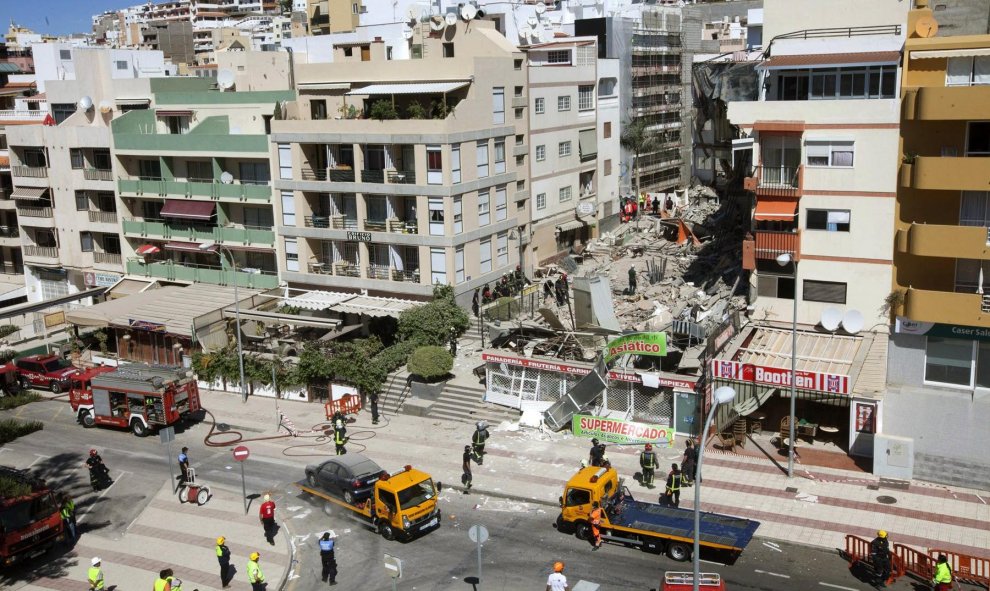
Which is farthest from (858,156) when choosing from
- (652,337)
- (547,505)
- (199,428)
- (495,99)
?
(199,428)

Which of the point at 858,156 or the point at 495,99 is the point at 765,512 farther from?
the point at 495,99

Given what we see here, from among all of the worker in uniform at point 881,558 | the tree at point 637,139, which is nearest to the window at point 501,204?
the tree at point 637,139

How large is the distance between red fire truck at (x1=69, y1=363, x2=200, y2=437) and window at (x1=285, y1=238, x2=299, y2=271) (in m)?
12.5

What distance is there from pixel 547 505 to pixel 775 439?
10.6 m

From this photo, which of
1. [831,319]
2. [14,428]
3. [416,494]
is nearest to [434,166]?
[831,319]

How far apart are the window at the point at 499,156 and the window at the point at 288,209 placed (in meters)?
11.8

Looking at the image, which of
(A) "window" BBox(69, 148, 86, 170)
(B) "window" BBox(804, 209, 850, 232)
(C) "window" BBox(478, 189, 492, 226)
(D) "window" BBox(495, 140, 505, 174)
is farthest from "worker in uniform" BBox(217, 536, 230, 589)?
(A) "window" BBox(69, 148, 86, 170)

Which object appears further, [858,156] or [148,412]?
[148,412]

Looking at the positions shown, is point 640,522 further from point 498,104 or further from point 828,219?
point 498,104

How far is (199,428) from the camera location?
4253 cm

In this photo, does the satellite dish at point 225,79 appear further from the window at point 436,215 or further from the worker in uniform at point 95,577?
the worker in uniform at point 95,577

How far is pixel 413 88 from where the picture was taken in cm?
4959

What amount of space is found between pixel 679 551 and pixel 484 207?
2750 cm

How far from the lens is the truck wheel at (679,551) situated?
27.9 m
